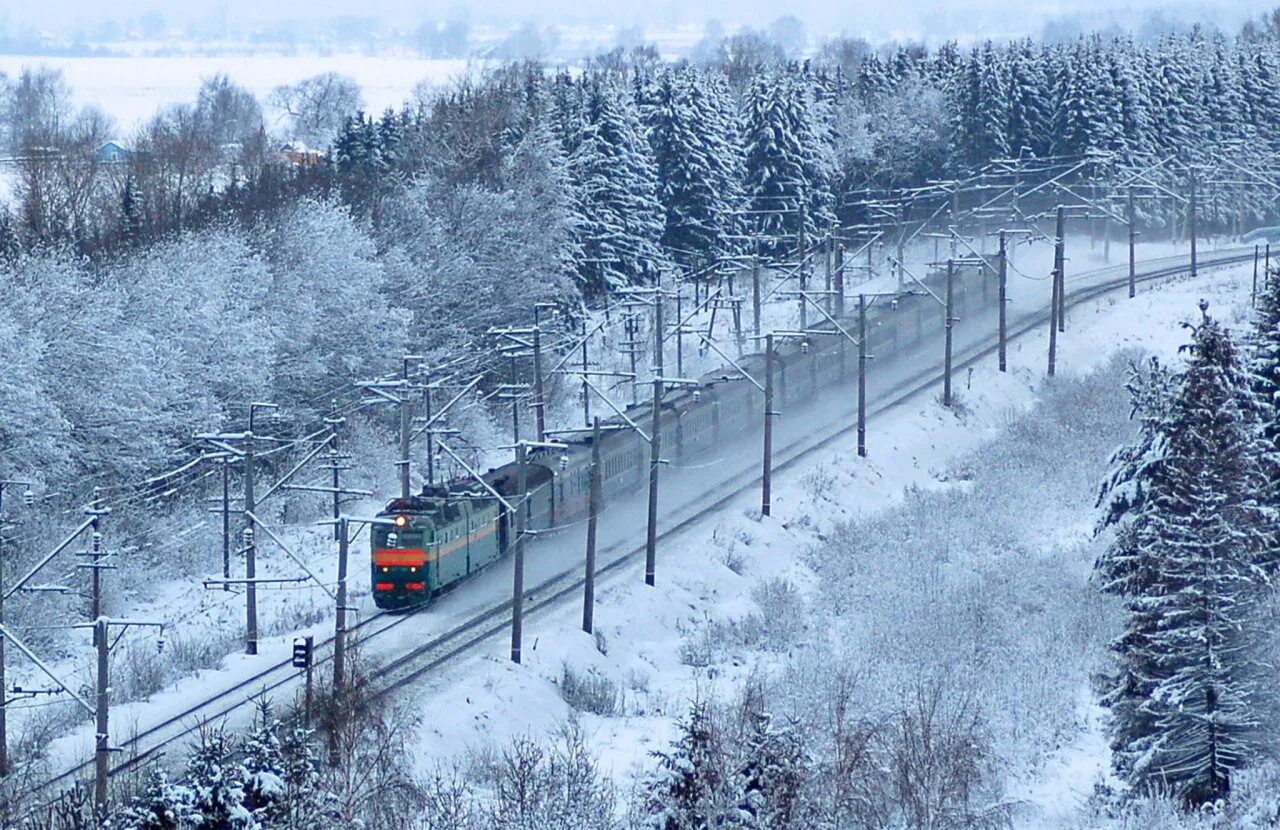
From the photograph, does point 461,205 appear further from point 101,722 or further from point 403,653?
point 101,722

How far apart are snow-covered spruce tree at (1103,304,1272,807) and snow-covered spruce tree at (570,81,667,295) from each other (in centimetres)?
3947

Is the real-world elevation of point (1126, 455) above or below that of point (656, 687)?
above

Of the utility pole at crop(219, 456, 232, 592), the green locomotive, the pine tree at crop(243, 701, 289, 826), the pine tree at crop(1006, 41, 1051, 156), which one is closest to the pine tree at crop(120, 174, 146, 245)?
the utility pole at crop(219, 456, 232, 592)

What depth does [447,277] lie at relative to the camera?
58.3 meters

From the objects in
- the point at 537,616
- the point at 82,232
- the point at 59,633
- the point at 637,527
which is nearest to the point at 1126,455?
the point at 537,616

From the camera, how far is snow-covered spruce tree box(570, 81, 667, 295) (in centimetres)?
6319

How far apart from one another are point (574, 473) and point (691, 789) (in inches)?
817

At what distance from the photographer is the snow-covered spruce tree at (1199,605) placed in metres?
23.9

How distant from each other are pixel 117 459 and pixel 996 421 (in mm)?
27283

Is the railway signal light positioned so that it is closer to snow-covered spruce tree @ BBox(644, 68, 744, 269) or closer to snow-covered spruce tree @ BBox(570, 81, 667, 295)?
snow-covered spruce tree @ BBox(570, 81, 667, 295)

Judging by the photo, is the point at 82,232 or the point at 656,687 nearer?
the point at 656,687

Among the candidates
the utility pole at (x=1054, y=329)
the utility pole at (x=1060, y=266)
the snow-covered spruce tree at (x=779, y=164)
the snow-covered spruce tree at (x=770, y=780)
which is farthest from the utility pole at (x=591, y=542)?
the snow-covered spruce tree at (x=779, y=164)

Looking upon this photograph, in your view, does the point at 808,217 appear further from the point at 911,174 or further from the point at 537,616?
the point at 537,616

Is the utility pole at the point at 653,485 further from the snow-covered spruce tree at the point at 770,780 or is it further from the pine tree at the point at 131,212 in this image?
the pine tree at the point at 131,212
